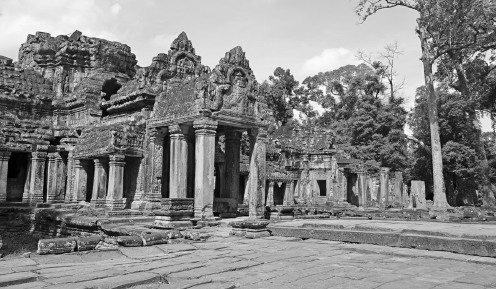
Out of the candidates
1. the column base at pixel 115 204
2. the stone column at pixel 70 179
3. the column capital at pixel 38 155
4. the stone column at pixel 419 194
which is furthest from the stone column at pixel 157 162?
the stone column at pixel 419 194

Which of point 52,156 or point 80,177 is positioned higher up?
point 52,156

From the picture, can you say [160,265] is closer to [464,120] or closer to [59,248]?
[59,248]

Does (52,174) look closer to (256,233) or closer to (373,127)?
(256,233)

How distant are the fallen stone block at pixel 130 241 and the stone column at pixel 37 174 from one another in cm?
1254

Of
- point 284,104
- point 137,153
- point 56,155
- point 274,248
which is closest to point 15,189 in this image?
point 56,155

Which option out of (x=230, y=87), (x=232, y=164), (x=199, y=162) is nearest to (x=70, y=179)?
(x=232, y=164)

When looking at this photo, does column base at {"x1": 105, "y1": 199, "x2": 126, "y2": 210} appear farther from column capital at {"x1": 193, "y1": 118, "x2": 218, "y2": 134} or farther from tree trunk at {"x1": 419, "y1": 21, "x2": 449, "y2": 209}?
tree trunk at {"x1": 419, "y1": 21, "x2": 449, "y2": 209}

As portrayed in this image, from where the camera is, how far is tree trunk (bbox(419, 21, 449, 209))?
2217 centimetres

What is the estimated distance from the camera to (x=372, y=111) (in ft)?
130

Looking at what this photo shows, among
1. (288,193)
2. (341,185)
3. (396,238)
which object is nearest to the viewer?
(396,238)

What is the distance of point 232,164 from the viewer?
14086mm

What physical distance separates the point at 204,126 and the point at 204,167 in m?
1.09

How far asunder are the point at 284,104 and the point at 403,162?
1733 centimetres

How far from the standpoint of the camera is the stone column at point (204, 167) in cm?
1107
